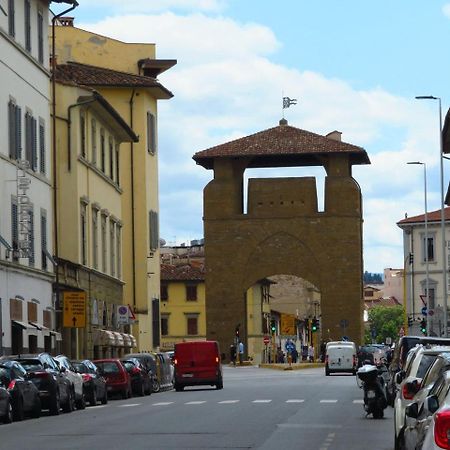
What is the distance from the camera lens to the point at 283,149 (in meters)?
116

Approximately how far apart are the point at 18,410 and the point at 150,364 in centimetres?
2271

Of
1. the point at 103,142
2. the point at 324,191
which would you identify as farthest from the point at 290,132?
the point at 103,142

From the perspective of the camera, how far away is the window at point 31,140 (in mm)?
54188

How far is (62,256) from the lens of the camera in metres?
62.7

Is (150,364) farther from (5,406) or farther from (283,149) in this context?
(283,149)

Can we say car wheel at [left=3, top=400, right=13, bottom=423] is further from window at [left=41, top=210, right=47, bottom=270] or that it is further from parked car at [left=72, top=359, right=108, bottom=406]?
window at [left=41, top=210, right=47, bottom=270]

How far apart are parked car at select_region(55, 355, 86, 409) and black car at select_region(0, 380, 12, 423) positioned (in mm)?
6040

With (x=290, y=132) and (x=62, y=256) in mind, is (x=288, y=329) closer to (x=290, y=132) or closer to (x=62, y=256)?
(x=290, y=132)

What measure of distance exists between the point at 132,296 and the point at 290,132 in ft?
134

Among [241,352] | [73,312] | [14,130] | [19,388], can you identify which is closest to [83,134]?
[73,312]

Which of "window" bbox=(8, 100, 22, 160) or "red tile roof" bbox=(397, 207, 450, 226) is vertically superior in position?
"red tile roof" bbox=(397, 207, 450, 226)

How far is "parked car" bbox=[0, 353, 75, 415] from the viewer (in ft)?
118

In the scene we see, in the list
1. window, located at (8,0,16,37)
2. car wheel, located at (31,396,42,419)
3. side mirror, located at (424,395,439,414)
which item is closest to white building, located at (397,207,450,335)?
window, located at (8,0,16,37)

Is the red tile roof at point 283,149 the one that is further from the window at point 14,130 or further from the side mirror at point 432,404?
the side mirror at point 432,404
